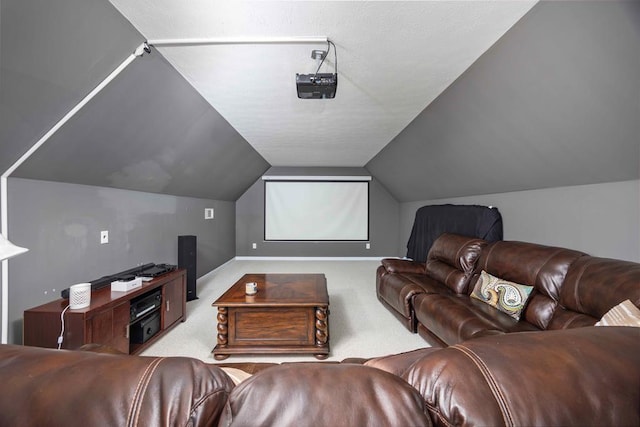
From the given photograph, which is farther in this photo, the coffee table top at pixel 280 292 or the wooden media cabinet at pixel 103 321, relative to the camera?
the coffee table top at pixel 280 292

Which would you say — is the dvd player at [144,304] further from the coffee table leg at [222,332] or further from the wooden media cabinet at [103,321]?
the coffee table leg at [222,332]

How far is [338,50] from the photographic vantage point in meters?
1.81

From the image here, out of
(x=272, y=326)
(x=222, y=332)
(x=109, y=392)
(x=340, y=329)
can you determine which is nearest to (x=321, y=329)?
(x=272, y=326)

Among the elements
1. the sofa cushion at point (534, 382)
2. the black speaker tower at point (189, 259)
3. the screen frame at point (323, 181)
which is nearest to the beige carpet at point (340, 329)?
the black speaker tower at point (189, 259)

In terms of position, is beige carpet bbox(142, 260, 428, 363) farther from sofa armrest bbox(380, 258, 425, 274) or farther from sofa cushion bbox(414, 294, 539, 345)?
sofa armrest bbox(380, 258, 425, 274)

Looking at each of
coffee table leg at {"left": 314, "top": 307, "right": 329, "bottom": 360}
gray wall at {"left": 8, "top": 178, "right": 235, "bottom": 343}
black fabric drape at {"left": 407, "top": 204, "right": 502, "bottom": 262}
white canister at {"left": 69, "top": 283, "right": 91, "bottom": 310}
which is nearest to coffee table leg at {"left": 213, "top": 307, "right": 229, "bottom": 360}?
coffee table leg at {"left": 314, "top": 307, "right": 329, "bottom": 360}

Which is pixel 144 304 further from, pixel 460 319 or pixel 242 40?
pixel 460 319

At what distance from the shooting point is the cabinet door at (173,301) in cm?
257

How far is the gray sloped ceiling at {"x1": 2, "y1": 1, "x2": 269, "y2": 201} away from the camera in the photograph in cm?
135

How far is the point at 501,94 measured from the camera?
1.99 meters

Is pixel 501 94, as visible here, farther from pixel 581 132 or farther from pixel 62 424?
pixel 62 424

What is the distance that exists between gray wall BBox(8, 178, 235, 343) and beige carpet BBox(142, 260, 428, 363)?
88 centimetres

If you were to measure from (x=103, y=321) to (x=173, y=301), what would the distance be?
35.4 inches

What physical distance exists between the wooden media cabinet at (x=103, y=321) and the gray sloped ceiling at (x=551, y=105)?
10.9 ft
